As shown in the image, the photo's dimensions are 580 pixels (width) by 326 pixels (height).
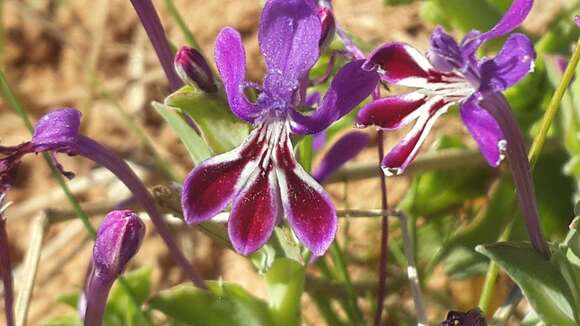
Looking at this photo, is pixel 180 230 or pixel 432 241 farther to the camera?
pixel 180 230

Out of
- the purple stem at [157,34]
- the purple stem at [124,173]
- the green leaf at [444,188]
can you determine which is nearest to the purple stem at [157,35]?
the purple stem at [157,34]

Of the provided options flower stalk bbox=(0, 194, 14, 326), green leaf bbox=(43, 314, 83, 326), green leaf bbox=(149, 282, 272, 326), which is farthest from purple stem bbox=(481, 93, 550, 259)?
green leaf bbox=(43, 314, 83, 326)

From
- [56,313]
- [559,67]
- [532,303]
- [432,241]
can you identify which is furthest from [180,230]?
[532,303]

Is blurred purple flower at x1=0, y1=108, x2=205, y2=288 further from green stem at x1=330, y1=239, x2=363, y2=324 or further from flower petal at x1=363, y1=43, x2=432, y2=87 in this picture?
green stem at x1=330, y1=239, x2=363, y2=324

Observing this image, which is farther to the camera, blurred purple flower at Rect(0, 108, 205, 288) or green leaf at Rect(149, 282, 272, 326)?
green leaf at Rect(149, 282, 272, 326)

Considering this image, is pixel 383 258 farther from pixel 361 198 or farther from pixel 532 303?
pixel 361 198

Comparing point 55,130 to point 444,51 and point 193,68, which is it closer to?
point 193,68

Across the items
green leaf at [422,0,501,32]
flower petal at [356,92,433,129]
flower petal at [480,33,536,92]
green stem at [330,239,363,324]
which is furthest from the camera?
green leaf at [422,0,501,32]

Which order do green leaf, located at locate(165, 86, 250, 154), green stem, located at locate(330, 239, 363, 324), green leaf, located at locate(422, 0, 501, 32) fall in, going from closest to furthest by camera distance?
green leaf, located at locate(165, 86, 250, 154) → green stem, located at locate(330, 239, 363, 324) → green leaf, located at locate(422, 0, 501, 32)
